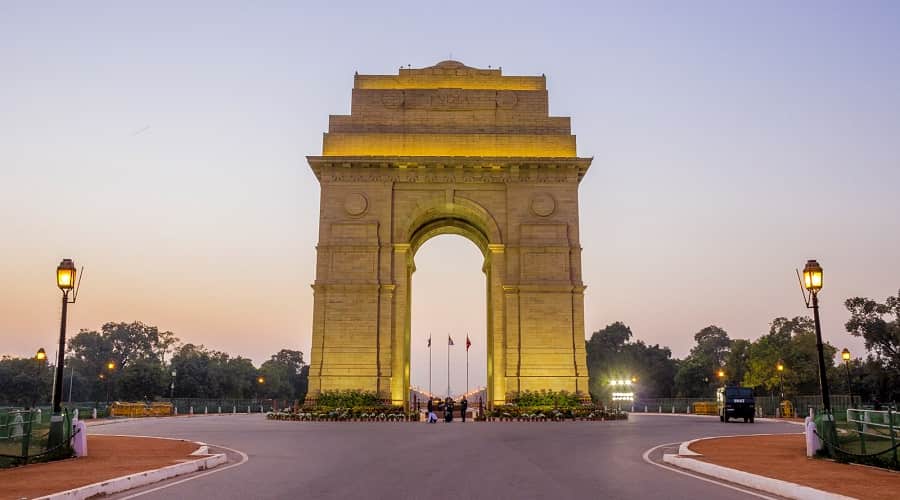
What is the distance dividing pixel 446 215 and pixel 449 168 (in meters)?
3.89

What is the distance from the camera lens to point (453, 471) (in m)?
13.4

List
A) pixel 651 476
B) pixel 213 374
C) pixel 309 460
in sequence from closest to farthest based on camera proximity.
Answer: pixel 651 476
pixel 309 460
pixel 213 374

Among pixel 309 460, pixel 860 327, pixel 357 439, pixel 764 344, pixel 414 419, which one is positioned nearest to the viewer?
pixel 309 460

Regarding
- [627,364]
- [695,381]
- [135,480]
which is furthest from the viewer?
[627,364]

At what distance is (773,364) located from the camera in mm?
70062

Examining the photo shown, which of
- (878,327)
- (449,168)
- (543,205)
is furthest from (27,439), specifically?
(878,327)

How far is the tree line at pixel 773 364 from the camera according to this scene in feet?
192

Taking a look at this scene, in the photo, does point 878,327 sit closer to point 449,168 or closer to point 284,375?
point 449,168

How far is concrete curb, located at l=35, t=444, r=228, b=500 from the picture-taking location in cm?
1008

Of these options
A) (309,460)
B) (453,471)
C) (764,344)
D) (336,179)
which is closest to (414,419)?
(336,179)

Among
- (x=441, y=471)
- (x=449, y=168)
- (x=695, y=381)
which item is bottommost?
(x=441, y=471)

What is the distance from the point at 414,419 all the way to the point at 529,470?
24161mm

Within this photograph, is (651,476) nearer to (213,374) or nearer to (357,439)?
(357,439)

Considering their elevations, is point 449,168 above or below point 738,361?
above
